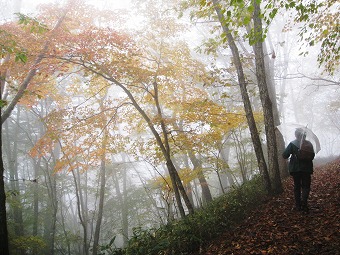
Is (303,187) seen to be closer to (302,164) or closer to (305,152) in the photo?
(302,164)

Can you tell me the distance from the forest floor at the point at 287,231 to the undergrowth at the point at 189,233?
0.76 feet

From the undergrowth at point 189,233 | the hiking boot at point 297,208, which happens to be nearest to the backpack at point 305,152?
the hiking boot at point 297,208

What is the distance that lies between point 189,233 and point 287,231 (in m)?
2.05

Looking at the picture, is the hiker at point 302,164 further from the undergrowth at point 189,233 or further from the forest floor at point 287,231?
the undergrowth at point 189,233

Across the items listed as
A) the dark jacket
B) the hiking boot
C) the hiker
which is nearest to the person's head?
the hiker

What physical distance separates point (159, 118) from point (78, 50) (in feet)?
11.4

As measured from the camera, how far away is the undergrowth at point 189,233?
5.23m

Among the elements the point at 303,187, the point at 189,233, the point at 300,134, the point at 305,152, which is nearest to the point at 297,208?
the point at 303,187

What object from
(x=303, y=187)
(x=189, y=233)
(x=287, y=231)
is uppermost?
(x=303, y=187)

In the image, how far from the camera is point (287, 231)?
489 cm

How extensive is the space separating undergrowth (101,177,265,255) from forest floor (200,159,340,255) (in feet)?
0.76

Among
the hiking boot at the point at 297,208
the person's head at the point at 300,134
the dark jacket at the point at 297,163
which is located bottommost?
the hiking boot at the point at 297,208

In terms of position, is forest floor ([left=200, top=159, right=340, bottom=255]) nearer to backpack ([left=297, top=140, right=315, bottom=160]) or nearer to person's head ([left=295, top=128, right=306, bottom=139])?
backpack ([left=297, top=140, right=315, bottom=160])

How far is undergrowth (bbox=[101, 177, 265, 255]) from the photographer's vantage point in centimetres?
523
